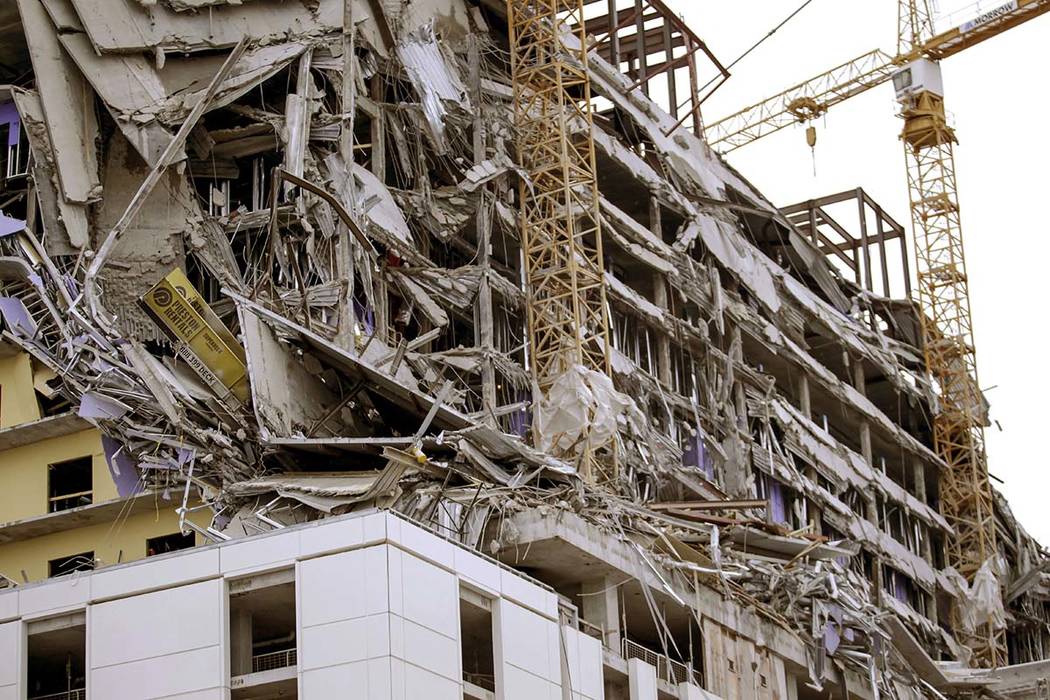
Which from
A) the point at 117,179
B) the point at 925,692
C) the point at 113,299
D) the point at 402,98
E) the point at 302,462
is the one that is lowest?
the point at 925,692

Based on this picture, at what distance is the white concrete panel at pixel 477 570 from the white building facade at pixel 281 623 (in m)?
0.04

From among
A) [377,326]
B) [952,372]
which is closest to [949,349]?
[952,372]

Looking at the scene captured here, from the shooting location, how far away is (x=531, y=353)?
2559 inches

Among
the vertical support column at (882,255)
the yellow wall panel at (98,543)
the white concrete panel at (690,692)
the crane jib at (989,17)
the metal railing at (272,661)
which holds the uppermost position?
the crane jib at (989,17)

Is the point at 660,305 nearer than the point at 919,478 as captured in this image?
Yes

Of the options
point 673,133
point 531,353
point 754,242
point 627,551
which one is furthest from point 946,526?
point 627,551

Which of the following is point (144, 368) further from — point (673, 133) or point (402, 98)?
point (673, 133)

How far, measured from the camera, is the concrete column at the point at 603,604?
53.4 m

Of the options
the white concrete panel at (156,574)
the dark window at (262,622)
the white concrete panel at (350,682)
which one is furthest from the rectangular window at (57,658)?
the white concrete panel at (350,682)

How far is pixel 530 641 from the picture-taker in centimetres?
4784

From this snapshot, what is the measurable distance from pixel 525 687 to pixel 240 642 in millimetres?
6357

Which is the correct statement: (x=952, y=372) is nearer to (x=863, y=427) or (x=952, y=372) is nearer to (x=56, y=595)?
(x=863, y=427)

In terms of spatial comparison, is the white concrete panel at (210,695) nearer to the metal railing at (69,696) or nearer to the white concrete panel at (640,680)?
the metal railing at (69,696)

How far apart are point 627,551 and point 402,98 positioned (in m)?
16.9
